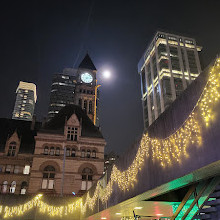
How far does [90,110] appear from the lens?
70.1 m

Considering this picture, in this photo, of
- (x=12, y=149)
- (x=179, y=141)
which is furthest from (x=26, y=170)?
(x=179, y=141)

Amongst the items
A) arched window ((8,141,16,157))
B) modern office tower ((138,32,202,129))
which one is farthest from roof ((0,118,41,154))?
modern office tower ((138,32,202,129))

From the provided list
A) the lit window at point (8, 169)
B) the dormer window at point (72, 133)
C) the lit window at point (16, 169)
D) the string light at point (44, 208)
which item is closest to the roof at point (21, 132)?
the lit window at point (16, 169)

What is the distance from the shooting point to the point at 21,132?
37562 mm

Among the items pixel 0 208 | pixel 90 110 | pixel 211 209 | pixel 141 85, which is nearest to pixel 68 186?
pixel 0 208

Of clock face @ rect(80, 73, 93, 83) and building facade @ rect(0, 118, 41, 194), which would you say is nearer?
building facade @ rect(0, 118, 41, 194)

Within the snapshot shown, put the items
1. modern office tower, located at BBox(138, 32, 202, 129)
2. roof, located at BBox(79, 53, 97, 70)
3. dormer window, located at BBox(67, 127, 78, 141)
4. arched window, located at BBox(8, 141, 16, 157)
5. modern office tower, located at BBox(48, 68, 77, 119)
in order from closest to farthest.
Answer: dormer window, located at BBox(67, 127, 78, 141) → arched window, located at BBox(8, 141, 16, 157) → roof, located at BBox(79, 53, 97, 70) → modern office tower, located at BBox(138, 32, 202, 129) → modern office tower, located at BBox(48, 68, 77, 119)

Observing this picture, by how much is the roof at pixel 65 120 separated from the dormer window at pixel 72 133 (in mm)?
1014

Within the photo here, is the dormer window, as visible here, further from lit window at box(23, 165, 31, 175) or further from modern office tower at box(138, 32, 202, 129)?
modern office tower at box(138, 32, 202, 129)

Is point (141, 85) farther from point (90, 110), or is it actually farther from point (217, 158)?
point (217, 158)

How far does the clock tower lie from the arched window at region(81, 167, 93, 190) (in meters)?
38.2

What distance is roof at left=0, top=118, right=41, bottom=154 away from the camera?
34.8m

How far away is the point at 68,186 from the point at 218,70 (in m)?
28.9

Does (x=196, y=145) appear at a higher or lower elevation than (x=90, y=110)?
lower
